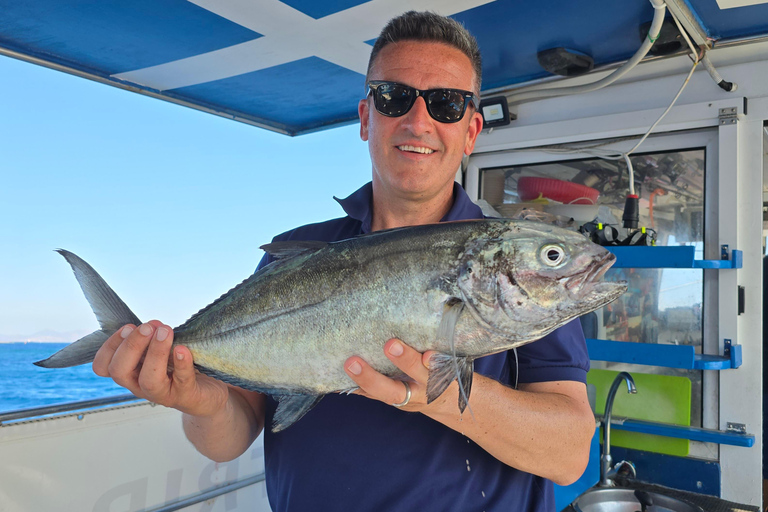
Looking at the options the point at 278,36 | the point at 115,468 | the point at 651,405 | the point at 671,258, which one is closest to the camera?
the point at 115,468

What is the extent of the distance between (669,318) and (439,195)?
8.01 ft

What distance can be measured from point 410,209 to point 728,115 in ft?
7.97

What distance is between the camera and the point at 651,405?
11.6 ft

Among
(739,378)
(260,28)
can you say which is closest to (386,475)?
(260,28)

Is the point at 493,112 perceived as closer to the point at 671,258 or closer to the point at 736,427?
the point at 671,258

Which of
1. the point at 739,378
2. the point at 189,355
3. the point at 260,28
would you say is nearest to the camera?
the point at 189,355

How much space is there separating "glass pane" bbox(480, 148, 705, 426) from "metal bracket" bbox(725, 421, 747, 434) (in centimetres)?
17

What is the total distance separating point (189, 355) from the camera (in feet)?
4.75

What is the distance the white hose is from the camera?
2587mm

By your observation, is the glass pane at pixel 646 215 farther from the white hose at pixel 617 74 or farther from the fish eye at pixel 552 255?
the fish eye at pixel 552 255

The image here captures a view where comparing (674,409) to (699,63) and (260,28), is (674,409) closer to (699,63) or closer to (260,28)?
(699,63)

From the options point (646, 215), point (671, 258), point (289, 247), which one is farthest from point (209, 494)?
point (646, 215)

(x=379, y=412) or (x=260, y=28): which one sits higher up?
(x=260, y=28)

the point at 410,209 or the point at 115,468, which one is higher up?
the point at 410,209
